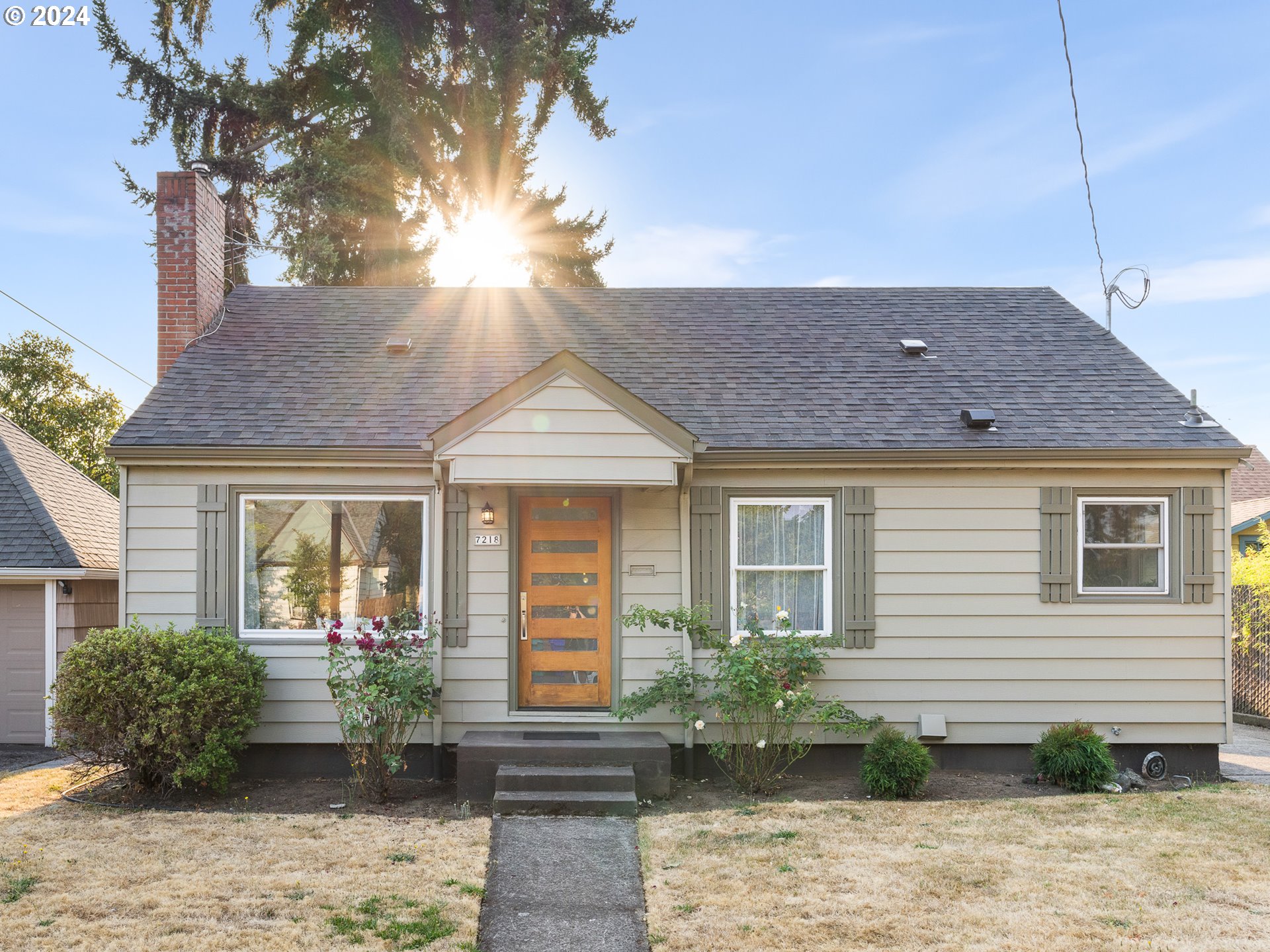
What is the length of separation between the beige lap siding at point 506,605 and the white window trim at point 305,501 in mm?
401

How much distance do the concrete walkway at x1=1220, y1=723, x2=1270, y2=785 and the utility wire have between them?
210 inches

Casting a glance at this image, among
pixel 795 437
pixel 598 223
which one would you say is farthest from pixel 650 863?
pixel 598 223

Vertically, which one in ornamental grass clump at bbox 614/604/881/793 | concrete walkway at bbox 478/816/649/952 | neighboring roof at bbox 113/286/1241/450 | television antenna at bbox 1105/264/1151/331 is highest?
television antenna at bbox 1105/264/1151/331

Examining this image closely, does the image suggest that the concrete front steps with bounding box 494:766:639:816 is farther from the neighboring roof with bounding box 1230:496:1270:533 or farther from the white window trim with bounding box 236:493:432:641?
the neighboring roof with bounding box 1230:496:1270:533

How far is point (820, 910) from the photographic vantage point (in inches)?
173

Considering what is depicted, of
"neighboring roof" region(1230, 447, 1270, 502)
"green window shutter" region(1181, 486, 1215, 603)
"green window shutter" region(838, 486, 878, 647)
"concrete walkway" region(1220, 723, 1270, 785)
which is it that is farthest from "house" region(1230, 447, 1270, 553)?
"green window shutter" region(838, 486, 878, 647)

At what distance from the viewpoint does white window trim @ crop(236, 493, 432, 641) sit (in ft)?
24.5

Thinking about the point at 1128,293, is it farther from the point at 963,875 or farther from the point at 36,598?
the point at 36,598

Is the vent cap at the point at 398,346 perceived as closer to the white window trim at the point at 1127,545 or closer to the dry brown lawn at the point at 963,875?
the dry brown lawn at the point at 963,875

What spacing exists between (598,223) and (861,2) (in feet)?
30.9

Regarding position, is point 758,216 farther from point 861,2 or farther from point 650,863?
point 650,863

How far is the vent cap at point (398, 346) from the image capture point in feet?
29.6

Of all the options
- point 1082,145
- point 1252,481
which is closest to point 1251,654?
point 1082,145

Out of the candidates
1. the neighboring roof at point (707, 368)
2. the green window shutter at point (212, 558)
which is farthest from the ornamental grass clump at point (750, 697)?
the green window shutter at point (212, 558)
